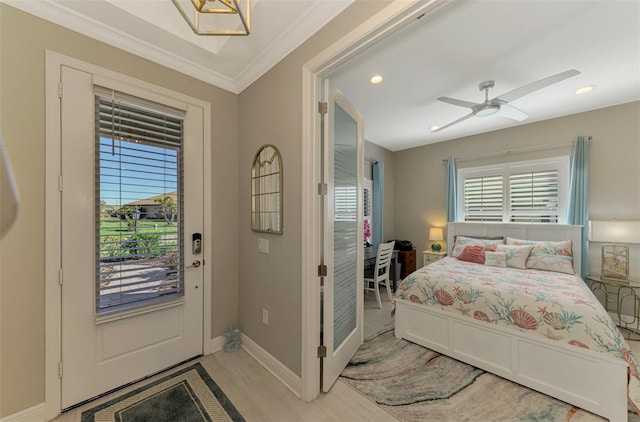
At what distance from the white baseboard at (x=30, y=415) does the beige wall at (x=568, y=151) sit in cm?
521

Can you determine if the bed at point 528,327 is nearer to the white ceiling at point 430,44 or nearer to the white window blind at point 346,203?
the white window blind at point 346,203

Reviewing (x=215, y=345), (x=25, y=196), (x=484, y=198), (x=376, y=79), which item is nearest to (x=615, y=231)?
(x=484, y=198)

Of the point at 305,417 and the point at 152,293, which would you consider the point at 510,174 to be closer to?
the point at 305,417

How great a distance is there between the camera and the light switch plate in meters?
2.14

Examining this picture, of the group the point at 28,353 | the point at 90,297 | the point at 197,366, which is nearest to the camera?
the point at 28,353

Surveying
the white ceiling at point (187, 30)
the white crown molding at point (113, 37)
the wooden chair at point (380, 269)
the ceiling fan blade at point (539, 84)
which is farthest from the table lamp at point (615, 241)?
the white crown molding at point (113, 37)

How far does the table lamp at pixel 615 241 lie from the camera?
2.84 m

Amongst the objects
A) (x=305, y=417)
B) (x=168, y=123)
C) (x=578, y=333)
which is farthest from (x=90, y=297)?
(x=578, y=333)

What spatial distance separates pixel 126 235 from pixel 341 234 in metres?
1.66

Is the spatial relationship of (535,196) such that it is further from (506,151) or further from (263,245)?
(263,245)

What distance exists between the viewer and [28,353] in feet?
5.07

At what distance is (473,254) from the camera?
3432mm

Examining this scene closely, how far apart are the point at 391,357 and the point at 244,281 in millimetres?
1591

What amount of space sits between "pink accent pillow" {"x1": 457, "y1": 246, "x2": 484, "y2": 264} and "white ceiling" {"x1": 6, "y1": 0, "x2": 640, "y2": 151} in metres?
1.98
